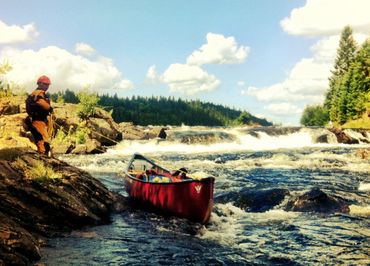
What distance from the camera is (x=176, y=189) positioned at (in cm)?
1110

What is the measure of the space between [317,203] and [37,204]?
341 inches

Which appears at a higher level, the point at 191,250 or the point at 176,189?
the point at 176,189

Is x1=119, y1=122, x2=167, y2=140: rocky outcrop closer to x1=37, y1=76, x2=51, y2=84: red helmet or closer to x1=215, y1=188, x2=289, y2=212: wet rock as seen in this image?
x1=215, y1=188, x2=289, y2=212: wet rock

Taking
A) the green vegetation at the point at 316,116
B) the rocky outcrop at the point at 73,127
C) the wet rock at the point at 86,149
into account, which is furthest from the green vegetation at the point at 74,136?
the green vegetation at the point at 316,116

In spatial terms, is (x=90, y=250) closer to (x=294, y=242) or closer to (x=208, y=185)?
(x=208, y=185)

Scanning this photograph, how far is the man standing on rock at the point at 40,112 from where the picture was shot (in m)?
12.1

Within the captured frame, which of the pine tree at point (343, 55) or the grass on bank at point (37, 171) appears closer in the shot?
the grass on bank at point (37, 171)

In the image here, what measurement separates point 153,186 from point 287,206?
463cm

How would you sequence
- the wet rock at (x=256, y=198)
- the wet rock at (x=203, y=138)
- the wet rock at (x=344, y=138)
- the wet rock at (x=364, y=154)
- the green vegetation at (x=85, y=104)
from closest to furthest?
1. the wet rock at (x=256, y=198)
2. the wet rock at (x=364, y=154)
3. the green vegetation at (x=85, y=104)
4. the wet rock at (x=203, y=138)
5. the wet rock at (x=344, y=138)

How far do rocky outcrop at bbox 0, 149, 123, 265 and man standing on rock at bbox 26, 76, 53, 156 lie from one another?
3.85 ft

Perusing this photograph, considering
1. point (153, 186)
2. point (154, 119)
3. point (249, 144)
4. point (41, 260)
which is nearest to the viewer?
point (41, 260)

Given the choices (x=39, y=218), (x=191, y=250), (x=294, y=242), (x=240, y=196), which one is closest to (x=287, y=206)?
→ (x=240, y=196)

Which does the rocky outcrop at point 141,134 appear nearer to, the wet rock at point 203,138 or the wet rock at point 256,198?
the wet rock at point 203,138

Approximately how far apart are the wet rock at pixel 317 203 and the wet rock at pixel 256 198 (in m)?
0.62
